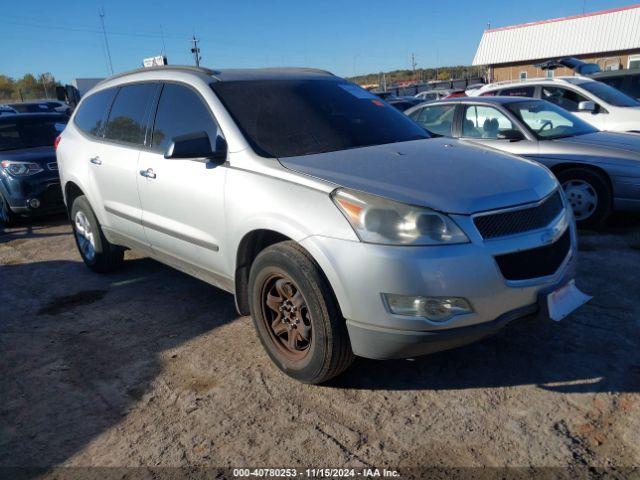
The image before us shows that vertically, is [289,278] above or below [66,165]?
below

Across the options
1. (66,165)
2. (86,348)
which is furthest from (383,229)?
(66,165)

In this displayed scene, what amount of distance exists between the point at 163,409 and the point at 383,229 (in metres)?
1.57

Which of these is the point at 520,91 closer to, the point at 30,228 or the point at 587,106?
the point at 587,106

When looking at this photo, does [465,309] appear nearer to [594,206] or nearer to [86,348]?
[86,348]

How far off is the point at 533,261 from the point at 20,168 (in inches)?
280

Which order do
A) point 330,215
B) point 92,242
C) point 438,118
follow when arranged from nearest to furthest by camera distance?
point 330,215 → point 92,242 → point 438,118

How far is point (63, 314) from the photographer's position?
442 centimetres

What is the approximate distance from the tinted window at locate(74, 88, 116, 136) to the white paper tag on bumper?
401cm

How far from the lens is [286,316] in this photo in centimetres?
306

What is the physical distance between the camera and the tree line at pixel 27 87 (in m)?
57.9

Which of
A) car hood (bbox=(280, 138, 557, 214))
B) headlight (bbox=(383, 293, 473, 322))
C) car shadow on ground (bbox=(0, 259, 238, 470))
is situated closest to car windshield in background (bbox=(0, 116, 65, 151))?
car shadow on ground (bbox=(0, 259, 238, 470))

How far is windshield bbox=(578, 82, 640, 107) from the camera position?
327 inches

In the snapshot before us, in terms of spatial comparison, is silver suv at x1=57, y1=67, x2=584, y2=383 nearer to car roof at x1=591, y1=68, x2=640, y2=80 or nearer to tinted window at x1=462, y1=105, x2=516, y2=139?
tinted window at x1=462, y1=105, x2=516, y2=139

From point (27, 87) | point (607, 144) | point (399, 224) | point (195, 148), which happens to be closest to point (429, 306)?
point (399, 224)
